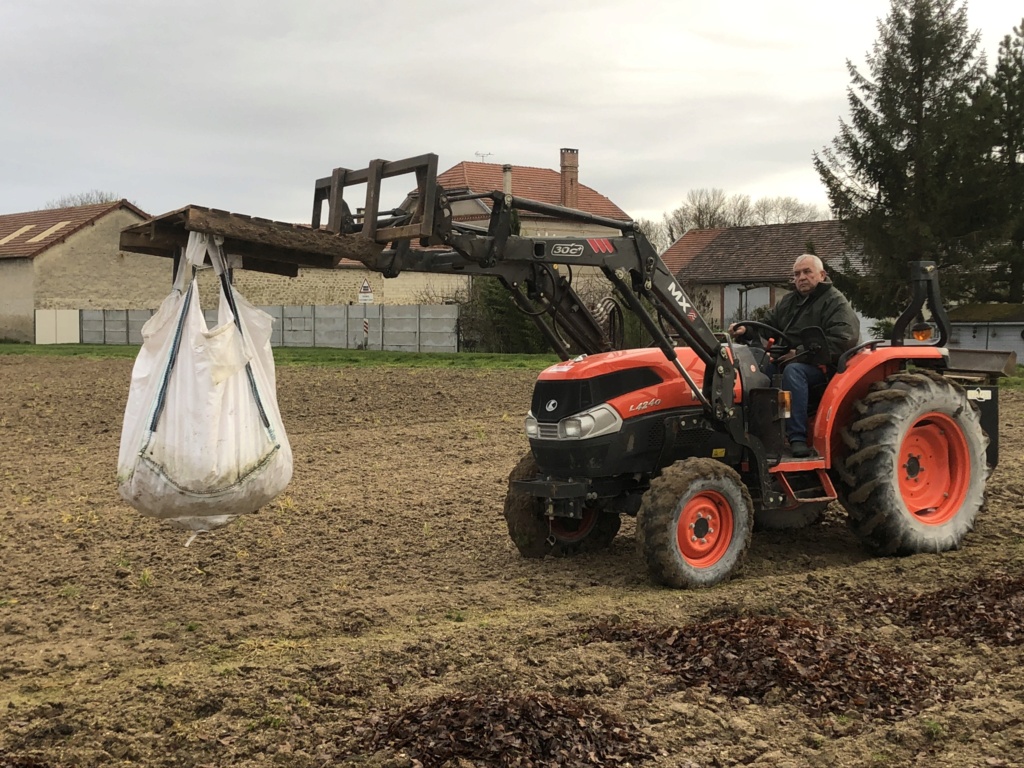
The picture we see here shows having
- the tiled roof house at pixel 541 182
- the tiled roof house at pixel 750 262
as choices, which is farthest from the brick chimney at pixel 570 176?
the tiled roof house at pixel 750 262

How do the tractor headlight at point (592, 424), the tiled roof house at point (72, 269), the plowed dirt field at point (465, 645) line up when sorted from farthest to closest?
the tiled roof house at point (72, 269), the tractor headlight at point (592, 424), the plowed dirt field at point (465, 645)

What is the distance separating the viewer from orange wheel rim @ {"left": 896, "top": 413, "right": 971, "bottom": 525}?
26.8 feet

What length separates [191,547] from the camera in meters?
8.32

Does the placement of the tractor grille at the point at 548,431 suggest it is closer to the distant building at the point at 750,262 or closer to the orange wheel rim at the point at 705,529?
the orange wheel rim at the point at 705,529

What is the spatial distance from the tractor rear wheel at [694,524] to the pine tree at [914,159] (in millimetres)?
25329

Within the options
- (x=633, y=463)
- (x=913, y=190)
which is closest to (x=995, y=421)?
(x=633, y=463)

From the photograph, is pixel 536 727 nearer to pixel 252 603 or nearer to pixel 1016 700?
pixel 1016 700

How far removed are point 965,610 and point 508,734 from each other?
3.05m

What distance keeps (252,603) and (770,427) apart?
→ 3492mm

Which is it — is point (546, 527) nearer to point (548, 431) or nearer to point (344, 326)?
point (548, 431)

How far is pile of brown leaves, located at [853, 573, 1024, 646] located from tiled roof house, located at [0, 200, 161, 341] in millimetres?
42051

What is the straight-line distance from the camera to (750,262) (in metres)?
47.2

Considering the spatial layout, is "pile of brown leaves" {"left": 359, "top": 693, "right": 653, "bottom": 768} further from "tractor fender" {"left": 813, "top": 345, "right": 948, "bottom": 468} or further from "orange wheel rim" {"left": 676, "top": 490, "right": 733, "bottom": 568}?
"tractor fender" {"left": 813, "top": 345, "right": 948, "bottom": 468}

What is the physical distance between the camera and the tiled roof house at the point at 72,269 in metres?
44.2
